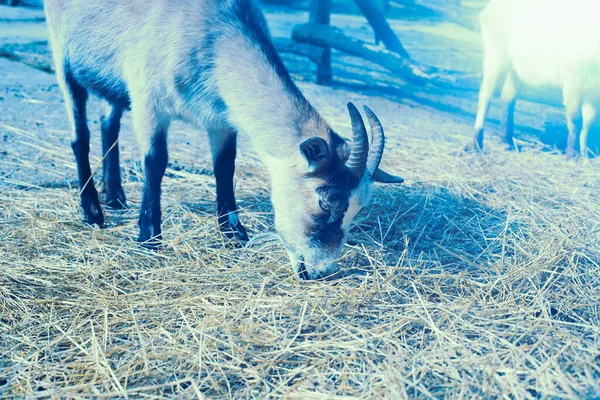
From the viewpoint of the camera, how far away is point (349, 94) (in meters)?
9.17

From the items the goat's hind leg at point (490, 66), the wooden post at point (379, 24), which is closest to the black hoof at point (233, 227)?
the goat's hind leg at point (490, 66)

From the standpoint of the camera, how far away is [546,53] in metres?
6.54

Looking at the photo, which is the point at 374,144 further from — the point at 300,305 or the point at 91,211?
the point at 91,211

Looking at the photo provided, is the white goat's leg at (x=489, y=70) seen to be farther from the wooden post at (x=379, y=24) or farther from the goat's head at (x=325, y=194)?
the goat's head at (x=325, y=194)

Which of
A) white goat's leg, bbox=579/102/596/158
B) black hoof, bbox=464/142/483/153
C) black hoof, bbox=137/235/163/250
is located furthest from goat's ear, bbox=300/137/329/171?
white goat's leg, bbox=579/102/596/158

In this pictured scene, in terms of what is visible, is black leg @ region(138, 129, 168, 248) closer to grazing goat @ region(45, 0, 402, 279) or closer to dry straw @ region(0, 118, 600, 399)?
grazing goat @ region(45, 0, 402, 279)

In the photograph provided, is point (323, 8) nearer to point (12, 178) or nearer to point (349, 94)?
point (349, 94)

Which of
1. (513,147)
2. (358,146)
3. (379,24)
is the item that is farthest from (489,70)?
(358,146)

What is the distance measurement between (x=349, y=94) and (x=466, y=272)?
5.95m

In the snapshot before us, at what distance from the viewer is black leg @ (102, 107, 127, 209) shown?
4656 mm

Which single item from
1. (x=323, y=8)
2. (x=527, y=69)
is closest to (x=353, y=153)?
(x=527, y=69)

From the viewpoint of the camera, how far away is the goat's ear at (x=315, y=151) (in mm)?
3180

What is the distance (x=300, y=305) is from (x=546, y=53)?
4.91 m

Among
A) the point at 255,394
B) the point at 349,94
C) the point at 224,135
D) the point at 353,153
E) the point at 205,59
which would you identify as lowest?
the point at 349,94
